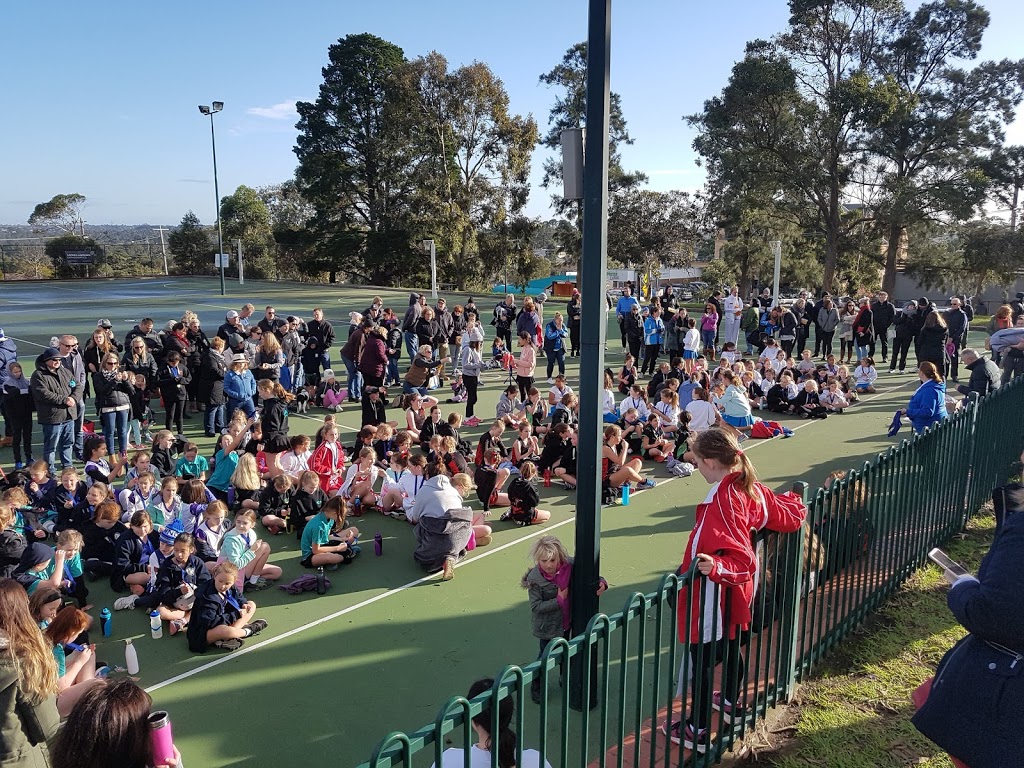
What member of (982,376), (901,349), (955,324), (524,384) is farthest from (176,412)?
(901,349)

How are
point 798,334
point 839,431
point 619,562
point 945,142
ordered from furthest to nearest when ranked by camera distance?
point 945,142, point 798,334, point 839,431, point 619,562

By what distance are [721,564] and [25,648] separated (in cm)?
335

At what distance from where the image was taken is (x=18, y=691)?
Result: 3.18m

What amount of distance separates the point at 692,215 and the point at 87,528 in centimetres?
4535

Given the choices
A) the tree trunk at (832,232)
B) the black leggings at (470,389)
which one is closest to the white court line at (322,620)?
the black leggings at (470,389)

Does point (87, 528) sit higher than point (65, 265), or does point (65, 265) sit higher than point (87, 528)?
point (65, 265)

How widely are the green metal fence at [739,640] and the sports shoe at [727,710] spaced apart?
2cm

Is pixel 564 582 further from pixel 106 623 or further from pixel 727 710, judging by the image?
pixel 106 623

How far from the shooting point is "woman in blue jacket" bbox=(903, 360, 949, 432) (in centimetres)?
888

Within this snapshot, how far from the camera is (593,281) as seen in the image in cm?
421

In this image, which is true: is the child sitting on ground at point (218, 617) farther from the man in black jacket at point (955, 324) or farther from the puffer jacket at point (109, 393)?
the man in black jacket at point (955, 324)

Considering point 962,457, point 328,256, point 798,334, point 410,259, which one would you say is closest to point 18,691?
point 962,457

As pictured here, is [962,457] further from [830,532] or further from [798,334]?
[798,334]

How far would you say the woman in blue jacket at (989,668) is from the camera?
2.68 meters
